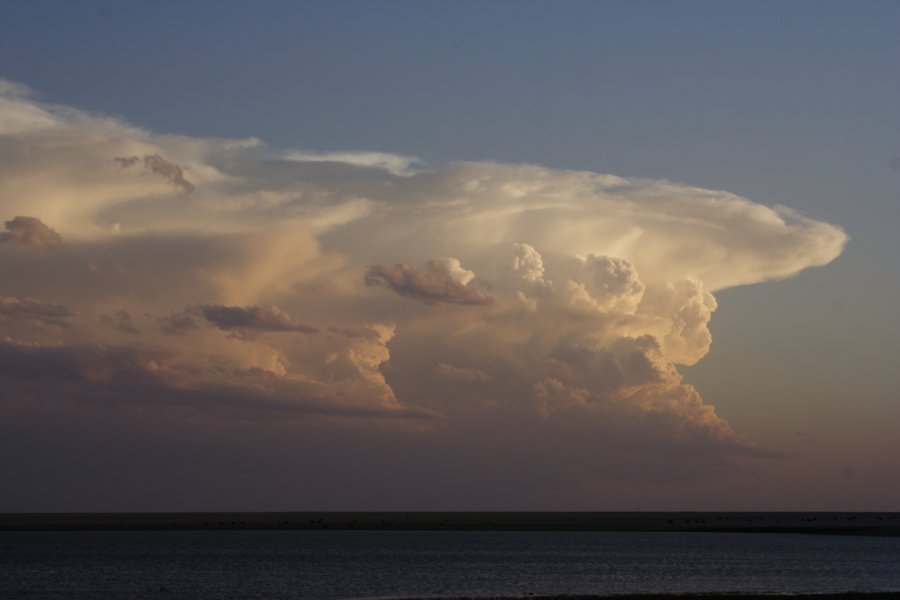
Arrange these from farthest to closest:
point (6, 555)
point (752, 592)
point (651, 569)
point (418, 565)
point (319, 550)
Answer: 1. point (319, 550)
2. point (6, 555)
3. point (418, 565)
4. point (651, 569)
5. point (752, 592)

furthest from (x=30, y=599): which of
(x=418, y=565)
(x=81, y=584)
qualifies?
(x=418, y=565)

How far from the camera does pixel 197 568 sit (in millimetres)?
114688

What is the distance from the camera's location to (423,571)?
4309 inches

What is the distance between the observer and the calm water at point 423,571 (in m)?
85.6

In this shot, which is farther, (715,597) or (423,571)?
(423,571)

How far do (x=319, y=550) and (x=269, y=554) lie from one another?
15.7m

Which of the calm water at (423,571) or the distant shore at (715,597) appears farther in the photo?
the calm water at (423,571)

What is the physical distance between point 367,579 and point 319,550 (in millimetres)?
65280

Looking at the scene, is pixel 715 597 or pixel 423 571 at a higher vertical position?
pixel 715 597

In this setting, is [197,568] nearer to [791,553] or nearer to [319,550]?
[319,550]

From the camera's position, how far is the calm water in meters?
85.6

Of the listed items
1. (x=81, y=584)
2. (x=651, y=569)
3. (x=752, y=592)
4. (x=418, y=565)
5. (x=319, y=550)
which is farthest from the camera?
(x=319, y=550)

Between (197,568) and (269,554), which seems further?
(269,554)

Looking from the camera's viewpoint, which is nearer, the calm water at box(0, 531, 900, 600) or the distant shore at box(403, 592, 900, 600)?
the distant shore at box(403, 592, 900, 600)
